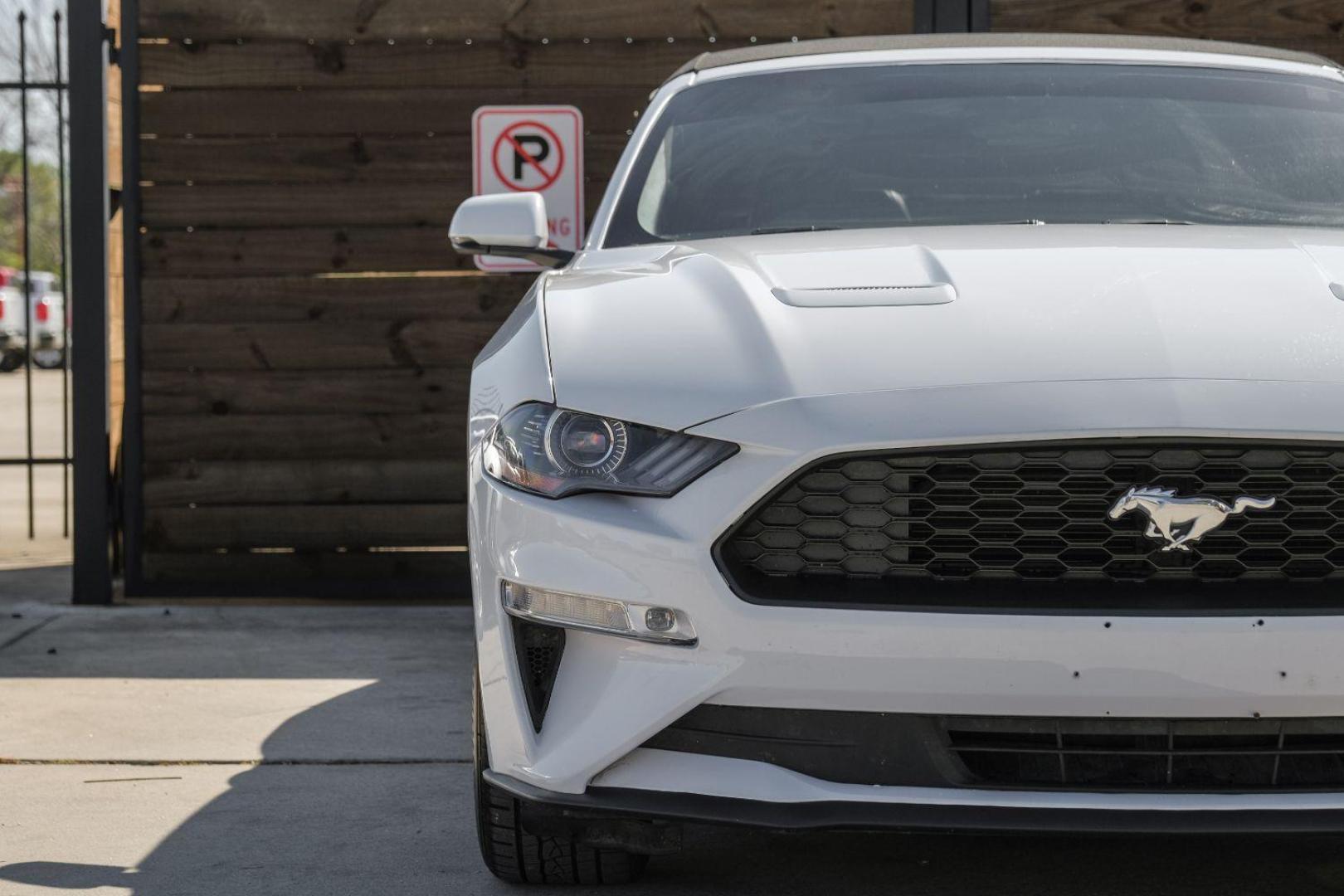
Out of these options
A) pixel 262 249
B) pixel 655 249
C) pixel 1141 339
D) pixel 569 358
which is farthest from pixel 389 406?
pixel 1141 339

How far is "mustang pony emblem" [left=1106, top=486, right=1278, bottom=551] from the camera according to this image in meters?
2.48

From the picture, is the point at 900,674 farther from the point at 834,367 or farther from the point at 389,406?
the point at 389,406

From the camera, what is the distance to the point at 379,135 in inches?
261

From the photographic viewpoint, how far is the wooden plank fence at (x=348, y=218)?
6.62 metres

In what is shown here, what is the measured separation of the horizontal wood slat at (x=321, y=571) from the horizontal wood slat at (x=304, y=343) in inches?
28.4

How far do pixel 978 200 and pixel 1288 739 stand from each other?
1.61 meters

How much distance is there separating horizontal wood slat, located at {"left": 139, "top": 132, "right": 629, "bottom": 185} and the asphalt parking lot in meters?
1.82

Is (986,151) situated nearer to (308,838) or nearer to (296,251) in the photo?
(308,838)

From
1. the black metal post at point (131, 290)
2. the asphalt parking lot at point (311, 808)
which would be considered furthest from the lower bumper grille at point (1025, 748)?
the black metal post at point (131, 290)

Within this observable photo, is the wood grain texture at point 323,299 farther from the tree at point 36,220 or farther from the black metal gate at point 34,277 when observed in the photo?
the tree at point 36,220

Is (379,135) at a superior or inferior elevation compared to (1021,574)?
superior

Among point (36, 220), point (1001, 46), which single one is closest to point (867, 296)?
point (1001, 46)

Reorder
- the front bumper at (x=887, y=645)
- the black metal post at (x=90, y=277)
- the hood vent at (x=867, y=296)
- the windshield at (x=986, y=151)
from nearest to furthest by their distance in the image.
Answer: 1. the front bumper at (x=887, y=645)
2. the hood vent at (x=867, y=296)
3. the windshield at (x=986, y=151)
4. the black metal post at (x=90, y=277)

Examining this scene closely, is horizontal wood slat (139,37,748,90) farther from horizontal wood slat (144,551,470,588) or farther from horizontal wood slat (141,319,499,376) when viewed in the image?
horizontal wood slat (144,551,470,588)
